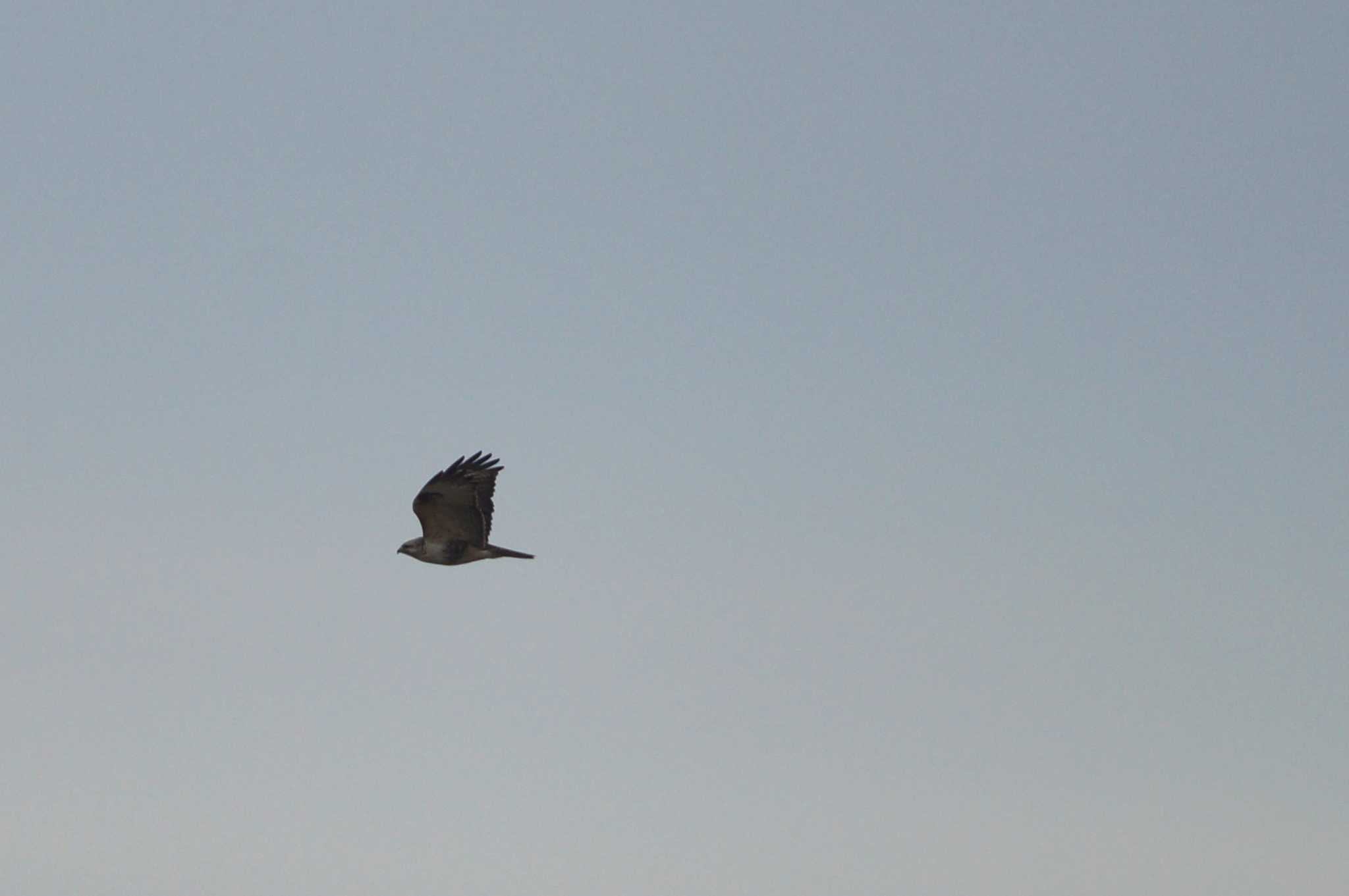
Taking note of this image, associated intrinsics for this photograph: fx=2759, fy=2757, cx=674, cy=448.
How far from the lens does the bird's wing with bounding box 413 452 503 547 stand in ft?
208

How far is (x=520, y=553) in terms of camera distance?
6456 centimetres

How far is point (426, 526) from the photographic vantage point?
212 feet

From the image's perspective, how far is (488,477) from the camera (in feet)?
209

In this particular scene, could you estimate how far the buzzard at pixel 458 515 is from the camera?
2502 inches

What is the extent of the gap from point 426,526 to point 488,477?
6.95 ft

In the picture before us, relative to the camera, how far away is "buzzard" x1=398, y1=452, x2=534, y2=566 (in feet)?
209

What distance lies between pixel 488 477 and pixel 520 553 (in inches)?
83.7

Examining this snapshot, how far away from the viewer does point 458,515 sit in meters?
64.1

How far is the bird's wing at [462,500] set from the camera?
208 feet

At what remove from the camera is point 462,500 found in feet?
209

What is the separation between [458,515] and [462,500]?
0.52m
